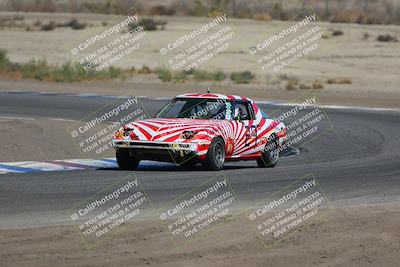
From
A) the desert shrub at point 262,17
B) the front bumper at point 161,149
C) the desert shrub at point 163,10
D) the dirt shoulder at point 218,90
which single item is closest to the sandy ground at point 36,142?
the front bumper at point 161,149

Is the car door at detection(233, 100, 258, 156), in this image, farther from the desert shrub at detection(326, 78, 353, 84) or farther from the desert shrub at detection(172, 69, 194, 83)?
the desert shrub at detection(326, 78, 353, 84)

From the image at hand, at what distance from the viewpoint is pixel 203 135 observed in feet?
54.0

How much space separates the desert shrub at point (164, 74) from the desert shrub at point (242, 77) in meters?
2.63

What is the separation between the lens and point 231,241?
1058 centimetres

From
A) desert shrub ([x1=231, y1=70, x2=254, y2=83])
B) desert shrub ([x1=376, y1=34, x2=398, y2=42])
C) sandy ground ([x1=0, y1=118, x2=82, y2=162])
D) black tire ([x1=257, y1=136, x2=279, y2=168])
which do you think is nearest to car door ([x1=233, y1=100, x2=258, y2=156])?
black tire ([x1=257, y1=136, x2=279, y2=168])

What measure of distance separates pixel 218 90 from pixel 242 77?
14.1ft

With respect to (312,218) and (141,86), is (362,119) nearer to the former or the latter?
(141,86)

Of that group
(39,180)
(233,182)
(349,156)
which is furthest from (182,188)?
(349,156)

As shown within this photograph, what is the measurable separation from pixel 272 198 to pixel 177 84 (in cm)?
2568

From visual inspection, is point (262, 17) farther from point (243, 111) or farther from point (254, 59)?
point (243, 111)

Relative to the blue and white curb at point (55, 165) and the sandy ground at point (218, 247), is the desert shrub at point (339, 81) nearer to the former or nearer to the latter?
the blue and white curb at point (55, 165)

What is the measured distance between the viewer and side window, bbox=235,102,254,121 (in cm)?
1800

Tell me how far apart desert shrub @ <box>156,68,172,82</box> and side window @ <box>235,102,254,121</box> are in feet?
72.6

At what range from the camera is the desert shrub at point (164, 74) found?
4044 cm
